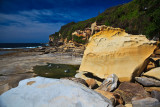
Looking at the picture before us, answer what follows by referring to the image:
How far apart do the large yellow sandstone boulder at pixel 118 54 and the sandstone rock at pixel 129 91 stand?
84cm

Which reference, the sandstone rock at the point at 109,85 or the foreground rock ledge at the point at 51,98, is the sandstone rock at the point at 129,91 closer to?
the sandstone rock at the point at 109,85

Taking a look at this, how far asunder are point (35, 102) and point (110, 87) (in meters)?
2.99

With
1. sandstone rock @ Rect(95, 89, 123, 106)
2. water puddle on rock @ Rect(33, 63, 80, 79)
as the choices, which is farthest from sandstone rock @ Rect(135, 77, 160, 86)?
water puddle on rock @ Rect(33, 63, 80, 79)

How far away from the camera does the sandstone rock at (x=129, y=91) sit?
3783 mm

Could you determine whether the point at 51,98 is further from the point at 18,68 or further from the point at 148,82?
the point at 18,68

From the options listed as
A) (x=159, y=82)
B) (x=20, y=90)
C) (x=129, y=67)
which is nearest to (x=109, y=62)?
(x=129, y=67)

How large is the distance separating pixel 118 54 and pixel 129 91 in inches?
83.6

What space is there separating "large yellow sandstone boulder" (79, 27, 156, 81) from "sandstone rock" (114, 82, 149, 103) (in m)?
0.84

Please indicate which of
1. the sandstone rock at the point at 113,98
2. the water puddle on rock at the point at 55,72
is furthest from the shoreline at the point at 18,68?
the sandstone rock at the point at 113,98

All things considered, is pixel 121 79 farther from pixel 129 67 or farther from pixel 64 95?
pixel 64 95

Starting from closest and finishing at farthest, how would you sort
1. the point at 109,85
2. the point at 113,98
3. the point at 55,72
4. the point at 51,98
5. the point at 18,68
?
the point at 51,98, the point at 113,98, the point at 109,85, the point at 55,72, the point at 18,68

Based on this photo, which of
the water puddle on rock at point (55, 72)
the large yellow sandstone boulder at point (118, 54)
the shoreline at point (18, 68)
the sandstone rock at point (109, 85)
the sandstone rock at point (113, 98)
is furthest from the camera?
the water puddle on rock at point (55, 72)

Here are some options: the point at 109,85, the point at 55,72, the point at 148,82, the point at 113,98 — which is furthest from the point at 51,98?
the point at 55,72

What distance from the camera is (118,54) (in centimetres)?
570
